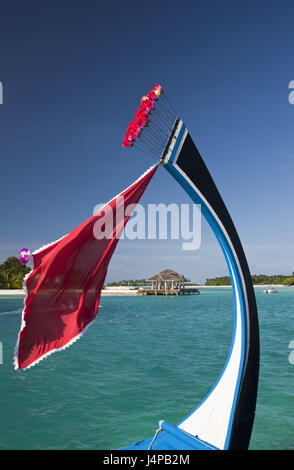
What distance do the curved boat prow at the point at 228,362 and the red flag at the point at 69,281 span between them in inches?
32.4

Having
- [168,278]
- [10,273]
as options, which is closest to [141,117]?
[168,278]

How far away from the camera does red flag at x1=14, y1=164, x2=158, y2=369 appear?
287 cm

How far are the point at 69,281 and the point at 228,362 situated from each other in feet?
8.11

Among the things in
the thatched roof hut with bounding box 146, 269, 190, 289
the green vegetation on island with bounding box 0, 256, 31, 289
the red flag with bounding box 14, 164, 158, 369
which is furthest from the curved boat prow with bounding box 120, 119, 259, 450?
the green vegetation on island with bounding box 0, 256, 31, 289

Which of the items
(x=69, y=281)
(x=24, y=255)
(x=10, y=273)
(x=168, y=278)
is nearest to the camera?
(x=69, y=281)

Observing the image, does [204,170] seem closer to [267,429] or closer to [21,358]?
[21,358]

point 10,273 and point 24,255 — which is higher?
point 24,255

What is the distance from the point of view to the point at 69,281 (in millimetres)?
3188

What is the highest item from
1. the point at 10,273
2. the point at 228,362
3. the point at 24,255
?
the point at 24,255

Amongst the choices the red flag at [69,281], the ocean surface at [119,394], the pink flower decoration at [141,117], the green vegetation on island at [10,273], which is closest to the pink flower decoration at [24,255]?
the red flag at [69,281]

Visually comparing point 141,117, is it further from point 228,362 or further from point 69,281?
point 228,362

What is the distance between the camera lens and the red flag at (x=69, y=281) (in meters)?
2.87
